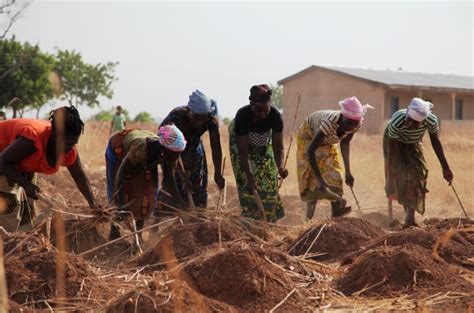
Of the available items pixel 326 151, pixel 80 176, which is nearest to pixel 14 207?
pixel 80 176

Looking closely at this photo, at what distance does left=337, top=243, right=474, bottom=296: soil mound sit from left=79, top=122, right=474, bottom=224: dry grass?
2406mm

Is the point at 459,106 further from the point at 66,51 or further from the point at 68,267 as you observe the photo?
the point at 68,267

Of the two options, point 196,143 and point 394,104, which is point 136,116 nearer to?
point 394,104

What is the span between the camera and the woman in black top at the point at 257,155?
6.68 metres

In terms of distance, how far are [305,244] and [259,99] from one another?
52.0 inches

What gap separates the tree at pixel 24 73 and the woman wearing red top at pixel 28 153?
977 inches

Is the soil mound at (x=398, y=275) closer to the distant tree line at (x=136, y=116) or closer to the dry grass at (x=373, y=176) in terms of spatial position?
the dry grass at (x=373, y=176)

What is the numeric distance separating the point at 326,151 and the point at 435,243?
201cm

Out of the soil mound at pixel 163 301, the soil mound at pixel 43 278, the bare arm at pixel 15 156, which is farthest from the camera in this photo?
the bare arm at pixel 15 156

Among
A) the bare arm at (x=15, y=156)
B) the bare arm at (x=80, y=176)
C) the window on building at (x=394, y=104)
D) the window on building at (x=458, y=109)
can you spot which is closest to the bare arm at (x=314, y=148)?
the bare arm at (x=80, y=176)

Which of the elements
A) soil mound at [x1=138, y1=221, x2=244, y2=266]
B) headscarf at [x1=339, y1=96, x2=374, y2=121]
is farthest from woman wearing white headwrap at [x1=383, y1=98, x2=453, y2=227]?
soil mound at [x1=138, y1=221, x2=244, y2=266]

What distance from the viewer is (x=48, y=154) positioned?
5.09 m

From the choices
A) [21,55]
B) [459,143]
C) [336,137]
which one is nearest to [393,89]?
[459,143]

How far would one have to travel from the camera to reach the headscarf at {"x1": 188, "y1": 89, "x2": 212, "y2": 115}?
637cm
